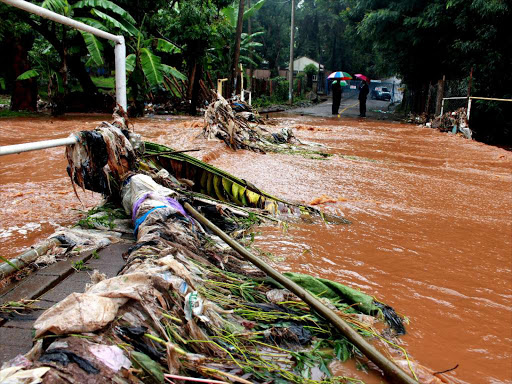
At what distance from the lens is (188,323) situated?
1.50 metres

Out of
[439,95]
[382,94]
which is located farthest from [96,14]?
[382,94]

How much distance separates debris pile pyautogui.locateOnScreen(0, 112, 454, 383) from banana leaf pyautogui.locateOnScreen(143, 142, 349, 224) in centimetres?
100

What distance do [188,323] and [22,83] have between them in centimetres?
1549

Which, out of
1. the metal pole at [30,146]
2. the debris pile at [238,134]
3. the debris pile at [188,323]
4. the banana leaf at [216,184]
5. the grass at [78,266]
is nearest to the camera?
the debris pile at [188,323]

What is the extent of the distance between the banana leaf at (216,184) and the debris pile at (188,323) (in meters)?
1.00

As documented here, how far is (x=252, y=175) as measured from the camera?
5680mm

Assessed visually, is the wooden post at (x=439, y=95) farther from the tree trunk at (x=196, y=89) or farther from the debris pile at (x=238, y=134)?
the tree trunk at (x=196, y=89)

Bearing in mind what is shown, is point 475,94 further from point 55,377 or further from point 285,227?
point 55,377

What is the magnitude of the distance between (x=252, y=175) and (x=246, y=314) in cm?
392

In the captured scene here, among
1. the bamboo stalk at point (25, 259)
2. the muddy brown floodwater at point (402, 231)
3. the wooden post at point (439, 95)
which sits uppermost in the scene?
the wooden post at point (439, 95)

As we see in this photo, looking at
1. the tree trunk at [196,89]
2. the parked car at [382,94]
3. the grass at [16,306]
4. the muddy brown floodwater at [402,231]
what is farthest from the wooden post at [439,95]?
the parked car at [382,94]

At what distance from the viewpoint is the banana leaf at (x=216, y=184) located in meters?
3.86

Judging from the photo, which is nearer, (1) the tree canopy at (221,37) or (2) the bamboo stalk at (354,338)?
→ (2) the bamboo stalk at (354,338)

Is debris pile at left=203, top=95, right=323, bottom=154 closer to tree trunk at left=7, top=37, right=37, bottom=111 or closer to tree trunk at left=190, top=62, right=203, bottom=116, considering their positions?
tree trunk at left=190, top=62, right=203, bottom=116
